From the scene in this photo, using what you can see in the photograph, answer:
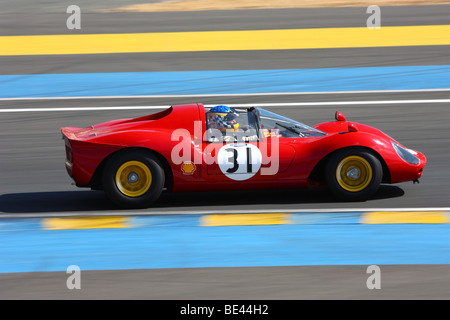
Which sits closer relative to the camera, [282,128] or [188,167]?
[188,167]

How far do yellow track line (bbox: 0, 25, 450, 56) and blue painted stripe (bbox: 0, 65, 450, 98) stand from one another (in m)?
1.66

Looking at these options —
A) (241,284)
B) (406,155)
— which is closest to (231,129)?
(406,155)

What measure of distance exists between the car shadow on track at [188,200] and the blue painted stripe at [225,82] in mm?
4929

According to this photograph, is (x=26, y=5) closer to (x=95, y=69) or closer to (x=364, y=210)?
(x=95, y=69)

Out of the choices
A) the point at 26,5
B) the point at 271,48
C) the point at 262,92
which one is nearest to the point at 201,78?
the point at 262,92

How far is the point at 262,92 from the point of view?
13.7 m

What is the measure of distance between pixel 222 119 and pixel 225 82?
6019 mm

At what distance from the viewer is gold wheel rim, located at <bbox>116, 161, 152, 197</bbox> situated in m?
8.15

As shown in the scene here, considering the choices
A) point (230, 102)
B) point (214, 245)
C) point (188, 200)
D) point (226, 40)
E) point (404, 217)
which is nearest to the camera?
point (214, 245)

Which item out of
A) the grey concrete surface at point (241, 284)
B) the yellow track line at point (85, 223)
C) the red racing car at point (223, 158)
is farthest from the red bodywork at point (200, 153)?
the grey concrete surface at point (241, 284)

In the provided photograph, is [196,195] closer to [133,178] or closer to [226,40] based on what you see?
[133,178]

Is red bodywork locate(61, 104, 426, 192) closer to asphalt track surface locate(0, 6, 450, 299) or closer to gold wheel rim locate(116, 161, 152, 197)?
gold wheel rim locate(116, 161, 152, 197)

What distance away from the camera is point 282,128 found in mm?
8453

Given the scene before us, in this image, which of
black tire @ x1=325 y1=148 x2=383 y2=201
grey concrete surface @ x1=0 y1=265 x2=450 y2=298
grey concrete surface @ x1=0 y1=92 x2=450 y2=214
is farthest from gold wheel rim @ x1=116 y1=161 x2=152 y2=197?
black tire @ x1=325 y1=148 x2=383 y2=201
